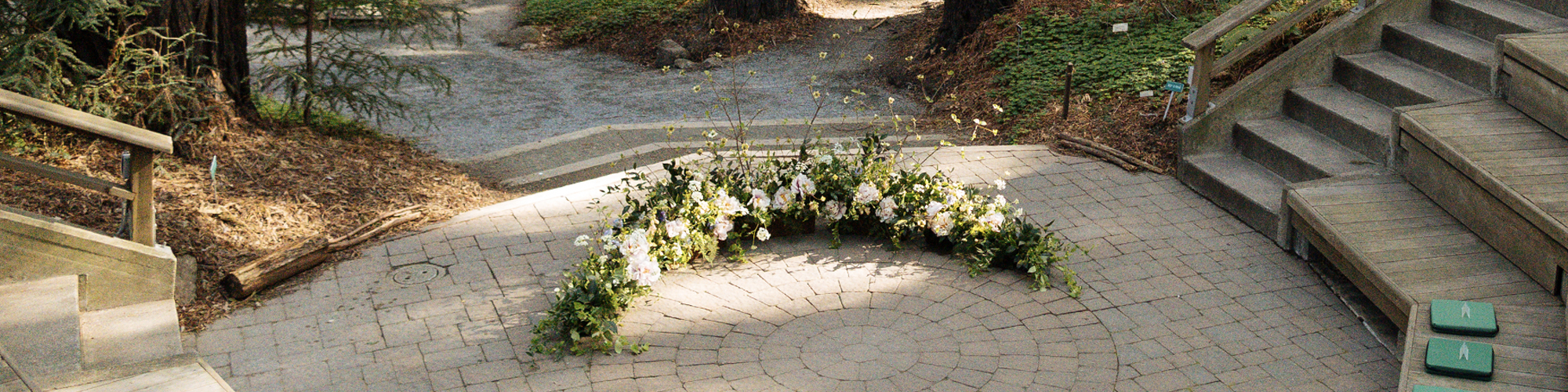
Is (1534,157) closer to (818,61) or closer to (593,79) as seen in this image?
(818,61)

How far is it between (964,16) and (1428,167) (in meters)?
5.58

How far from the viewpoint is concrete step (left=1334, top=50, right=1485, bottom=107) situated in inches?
256

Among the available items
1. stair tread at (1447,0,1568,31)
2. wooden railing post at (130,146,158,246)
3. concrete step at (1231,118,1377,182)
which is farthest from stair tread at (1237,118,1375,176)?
wooden railing post at (130,146,158,246)

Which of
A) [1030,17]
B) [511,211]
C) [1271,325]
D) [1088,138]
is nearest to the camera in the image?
[1271,325]

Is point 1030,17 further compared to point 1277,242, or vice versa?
point 1030,17

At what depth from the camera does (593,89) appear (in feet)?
36.9

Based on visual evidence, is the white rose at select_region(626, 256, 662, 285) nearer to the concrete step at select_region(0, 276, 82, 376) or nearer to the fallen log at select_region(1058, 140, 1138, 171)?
the concrete step at select_region(0, 276, 82, 376)

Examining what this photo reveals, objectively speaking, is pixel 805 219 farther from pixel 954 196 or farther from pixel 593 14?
pixel 593 14

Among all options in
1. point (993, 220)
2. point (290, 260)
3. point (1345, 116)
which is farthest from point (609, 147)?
point (1345, 116)

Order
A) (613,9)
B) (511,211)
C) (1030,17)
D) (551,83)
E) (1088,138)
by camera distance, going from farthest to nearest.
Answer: (613,9) → (551,83) → (1030,17) → (1088,138) → (511,211)

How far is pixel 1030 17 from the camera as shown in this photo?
10.5 meters

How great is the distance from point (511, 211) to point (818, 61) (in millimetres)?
5715

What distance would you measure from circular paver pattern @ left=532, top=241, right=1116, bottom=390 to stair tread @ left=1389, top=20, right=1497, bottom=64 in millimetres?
3149

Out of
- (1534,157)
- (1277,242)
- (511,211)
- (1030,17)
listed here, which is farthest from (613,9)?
(1534,157)
